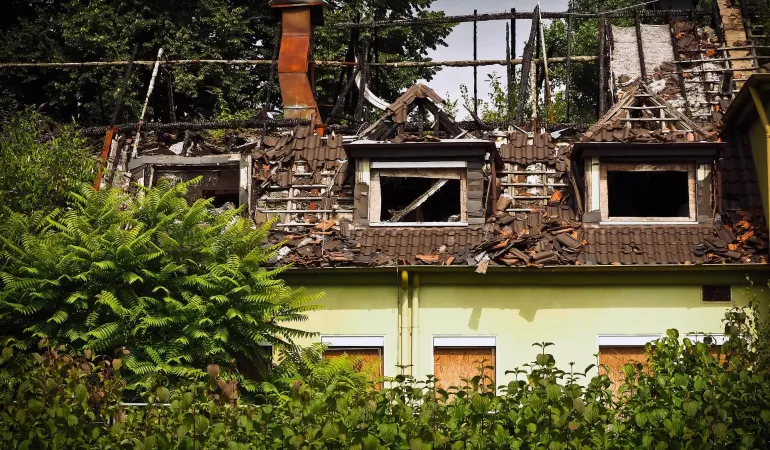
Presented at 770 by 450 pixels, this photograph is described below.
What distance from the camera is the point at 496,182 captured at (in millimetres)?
18438

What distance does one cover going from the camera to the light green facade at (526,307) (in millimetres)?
16703

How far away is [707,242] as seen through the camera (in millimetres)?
16766

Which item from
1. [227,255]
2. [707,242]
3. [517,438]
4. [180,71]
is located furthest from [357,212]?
[180,71]

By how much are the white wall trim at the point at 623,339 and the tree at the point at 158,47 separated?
13158 millimetres

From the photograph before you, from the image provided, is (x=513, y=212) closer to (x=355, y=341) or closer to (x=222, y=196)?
(x=355, y=341)

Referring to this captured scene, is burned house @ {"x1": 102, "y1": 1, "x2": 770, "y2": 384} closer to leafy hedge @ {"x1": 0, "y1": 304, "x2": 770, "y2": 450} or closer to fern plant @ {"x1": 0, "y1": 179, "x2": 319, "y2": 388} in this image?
fern plant @ {"x1": 0, "y1": 179, "x2": 319, "y2": 388}

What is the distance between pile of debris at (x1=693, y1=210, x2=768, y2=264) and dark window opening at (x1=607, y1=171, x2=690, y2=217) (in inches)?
125

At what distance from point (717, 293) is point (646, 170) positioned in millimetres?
2315

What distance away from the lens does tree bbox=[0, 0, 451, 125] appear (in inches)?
1135

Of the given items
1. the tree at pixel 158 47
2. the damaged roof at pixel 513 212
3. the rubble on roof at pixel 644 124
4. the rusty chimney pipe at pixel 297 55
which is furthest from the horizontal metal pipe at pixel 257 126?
the tree at pixel 158 47

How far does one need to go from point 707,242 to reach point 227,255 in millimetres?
7059

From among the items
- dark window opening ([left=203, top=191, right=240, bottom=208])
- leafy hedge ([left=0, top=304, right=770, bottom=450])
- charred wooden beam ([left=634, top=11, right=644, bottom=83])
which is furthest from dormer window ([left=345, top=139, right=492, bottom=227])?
leafy hedge ([left=0, top=304, right=770, bottom=450])

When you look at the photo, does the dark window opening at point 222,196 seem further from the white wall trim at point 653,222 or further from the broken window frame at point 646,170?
the white wall trim at point 653,222

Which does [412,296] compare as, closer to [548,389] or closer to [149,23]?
[548,389]
